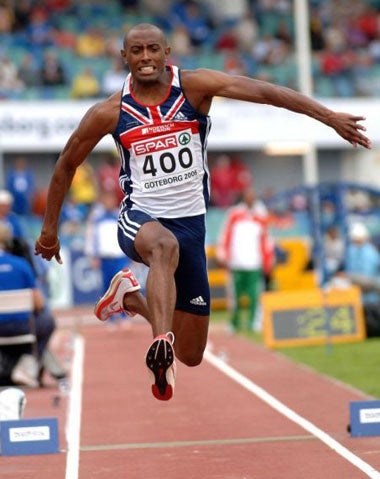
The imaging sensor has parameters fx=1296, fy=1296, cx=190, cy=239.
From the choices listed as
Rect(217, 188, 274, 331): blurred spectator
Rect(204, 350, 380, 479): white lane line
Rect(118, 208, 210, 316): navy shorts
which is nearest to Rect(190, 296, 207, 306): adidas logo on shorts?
Rect(118, 208, 210, 316): navy shorts

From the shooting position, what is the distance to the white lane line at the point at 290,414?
7.28 metres

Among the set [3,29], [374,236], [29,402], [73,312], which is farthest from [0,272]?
[3,29]

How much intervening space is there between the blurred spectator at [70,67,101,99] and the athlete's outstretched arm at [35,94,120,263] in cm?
1775

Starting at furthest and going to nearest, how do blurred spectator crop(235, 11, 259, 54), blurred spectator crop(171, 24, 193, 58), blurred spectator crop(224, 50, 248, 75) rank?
blurred spectator crop(235, 11, 259, 54) < blurred spectator crop(171, 24, 193, 58) < blurred spectator crop(224, 50, 248, 75)

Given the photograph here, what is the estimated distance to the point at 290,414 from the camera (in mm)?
9664

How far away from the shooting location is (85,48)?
2753 cm

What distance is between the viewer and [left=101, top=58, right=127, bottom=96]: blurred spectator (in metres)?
25.7

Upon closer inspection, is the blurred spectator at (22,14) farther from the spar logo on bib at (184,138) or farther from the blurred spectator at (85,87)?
the spar logo on bib at (184,138)

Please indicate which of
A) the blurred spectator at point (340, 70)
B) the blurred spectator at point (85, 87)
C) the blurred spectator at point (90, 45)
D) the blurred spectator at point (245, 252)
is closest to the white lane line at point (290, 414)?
the blurred spectator at point (245, 252)

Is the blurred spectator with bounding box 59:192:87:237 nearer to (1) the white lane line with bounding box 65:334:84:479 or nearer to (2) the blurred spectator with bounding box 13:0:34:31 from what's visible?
(2) the blurred spectator with bounding box 13:0:34:31

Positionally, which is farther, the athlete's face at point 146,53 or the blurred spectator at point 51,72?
the blurred spectator at point 51,72

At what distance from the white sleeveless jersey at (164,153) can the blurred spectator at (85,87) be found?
17801 mm

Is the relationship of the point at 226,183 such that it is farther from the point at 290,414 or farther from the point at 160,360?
the point at 160,360

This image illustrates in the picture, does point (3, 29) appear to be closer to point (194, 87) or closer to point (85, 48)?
point (85, 48)
